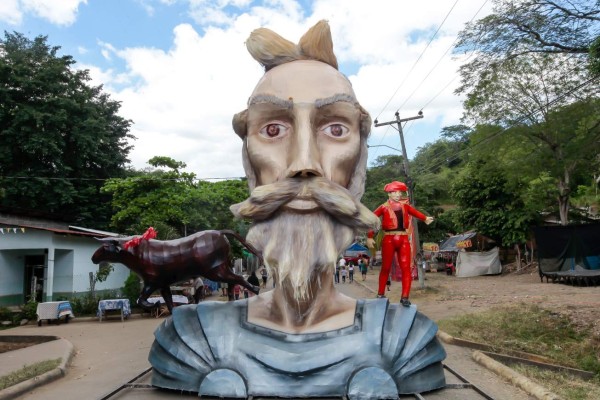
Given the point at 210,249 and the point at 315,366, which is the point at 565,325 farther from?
the point at 315,366

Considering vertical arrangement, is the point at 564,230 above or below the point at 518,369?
above

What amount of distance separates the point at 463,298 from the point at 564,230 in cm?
555

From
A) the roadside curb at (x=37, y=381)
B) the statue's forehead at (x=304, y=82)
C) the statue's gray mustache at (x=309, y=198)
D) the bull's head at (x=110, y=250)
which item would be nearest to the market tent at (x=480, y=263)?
the bull's head at (x=110, y=250)

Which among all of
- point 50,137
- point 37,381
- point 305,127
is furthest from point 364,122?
point 50,137

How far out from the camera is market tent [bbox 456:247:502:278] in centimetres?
2236

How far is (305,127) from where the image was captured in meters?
3.55

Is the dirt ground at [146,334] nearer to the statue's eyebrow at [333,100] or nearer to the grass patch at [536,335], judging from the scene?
the grass patch at [536,335]

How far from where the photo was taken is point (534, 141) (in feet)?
55.4

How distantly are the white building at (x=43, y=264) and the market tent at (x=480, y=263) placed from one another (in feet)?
52.4

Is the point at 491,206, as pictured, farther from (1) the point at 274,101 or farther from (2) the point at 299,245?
(2) the point at 299,245

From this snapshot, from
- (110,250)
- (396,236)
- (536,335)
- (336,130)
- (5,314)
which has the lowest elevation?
(536,335)

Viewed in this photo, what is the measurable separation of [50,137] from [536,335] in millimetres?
17532

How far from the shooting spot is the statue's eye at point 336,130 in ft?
12.0

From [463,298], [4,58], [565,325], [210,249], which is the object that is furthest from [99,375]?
[4,58]
